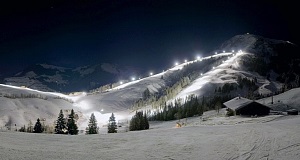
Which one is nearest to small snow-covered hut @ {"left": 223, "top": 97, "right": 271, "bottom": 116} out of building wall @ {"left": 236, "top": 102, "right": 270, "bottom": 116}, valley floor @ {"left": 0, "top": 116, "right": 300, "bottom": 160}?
building wall @ {"left": 236, "top": 102, "right": 270, "bottom": 116}

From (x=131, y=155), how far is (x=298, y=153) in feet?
39.5

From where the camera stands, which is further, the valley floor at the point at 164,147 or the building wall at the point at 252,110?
the building wall at the point at 252,110

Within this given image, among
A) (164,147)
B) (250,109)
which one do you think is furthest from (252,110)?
(164,147)

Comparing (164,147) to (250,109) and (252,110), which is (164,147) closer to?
(250,109)

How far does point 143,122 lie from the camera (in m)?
93.2

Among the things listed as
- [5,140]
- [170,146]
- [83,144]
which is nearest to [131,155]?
[170,146]

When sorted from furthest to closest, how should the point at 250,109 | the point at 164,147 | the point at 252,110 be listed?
1. the point at 252,110
2. the point at 250,109
3. the point at 164,147

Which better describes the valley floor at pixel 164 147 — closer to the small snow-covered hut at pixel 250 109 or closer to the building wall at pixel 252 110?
the small snow-covered hut at pixel 250 109

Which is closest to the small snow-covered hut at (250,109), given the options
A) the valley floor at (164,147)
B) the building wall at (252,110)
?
the building wall at (252,110)

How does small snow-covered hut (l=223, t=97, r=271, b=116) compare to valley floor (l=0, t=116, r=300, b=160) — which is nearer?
valley floor (l=0, t=116, r=300, b=160)

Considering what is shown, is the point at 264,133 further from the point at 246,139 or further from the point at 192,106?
the point at 192,106

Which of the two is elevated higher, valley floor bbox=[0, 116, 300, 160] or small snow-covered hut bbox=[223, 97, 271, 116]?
small snow-covered hut bbox=[223, 97, 271, 116]

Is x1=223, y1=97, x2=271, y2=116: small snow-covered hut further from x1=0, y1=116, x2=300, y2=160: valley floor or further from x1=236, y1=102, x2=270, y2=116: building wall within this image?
x1=0, y1=116, x2=300, y2=160: valley floor

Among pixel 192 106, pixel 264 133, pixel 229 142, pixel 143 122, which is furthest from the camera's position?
pixel 192 106
